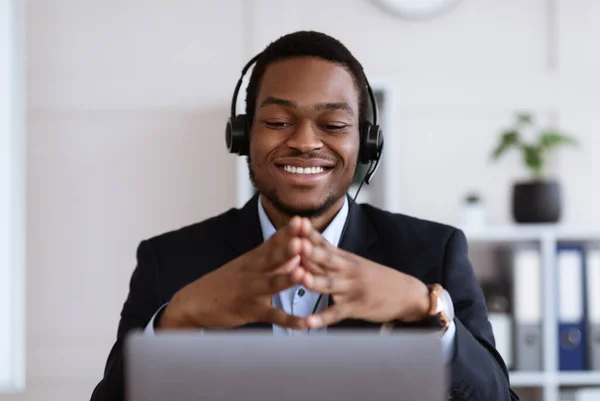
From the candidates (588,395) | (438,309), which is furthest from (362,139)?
(588,395)

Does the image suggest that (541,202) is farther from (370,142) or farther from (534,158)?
(370,142)

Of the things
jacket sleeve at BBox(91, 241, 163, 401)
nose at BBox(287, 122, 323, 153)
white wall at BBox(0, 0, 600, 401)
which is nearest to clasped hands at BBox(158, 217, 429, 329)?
jacket sleeve at BBox(91, 241, 163, 401)

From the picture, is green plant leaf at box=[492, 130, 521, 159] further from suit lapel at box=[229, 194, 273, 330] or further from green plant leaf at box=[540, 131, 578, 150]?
suit lapel at box=[229, 194, 273, 330]

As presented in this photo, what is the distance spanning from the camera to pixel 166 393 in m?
0.68

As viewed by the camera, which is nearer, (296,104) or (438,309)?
(438,309)

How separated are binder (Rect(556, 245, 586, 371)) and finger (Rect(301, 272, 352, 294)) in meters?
1.72

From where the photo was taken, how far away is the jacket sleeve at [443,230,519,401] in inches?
44.2

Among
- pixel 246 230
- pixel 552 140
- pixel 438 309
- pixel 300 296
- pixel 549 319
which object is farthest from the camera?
pixel 552 140

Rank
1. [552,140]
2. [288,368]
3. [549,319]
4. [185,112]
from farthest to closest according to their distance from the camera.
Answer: [185,112] < [552,140] < [549,319] < [288,368]

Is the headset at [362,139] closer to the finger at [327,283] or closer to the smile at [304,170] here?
the smile at [304,170]

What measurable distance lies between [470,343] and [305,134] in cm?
45

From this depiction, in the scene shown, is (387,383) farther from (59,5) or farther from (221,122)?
(59,5)

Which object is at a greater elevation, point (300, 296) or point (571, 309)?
point (300, 296)

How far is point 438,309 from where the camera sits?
1066 mm
